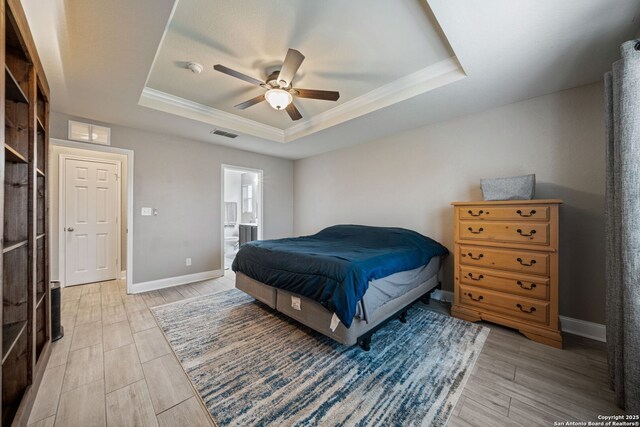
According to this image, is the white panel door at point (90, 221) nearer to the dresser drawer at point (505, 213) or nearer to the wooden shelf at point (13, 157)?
the wooden shelf at point (13, 157)

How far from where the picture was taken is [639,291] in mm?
1329

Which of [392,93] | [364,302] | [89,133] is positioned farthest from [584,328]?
[89,133]

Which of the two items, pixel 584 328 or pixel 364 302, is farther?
pixel 584 328

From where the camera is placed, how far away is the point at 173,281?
12.7 ft

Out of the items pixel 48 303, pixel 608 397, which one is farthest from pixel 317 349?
pixel 48 303

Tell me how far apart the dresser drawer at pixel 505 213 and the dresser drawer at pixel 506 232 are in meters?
0.05

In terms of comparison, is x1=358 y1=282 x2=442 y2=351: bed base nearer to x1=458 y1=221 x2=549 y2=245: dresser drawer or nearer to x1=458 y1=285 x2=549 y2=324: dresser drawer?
x1=458 y1=285 x2=549 y2=324: dresser drawer

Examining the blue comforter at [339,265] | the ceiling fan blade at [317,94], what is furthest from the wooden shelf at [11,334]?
the ceiling fan blade at [317,94]

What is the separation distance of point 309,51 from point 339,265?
191cm

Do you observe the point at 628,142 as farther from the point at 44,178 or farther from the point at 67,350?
the point at 67,350

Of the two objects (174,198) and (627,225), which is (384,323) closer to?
(627,225)

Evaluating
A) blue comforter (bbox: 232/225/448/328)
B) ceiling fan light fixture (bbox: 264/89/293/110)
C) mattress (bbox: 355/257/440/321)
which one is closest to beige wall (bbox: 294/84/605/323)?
blue comforter (bbox: 232/225/448/328)

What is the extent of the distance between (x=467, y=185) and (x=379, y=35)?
208 cm

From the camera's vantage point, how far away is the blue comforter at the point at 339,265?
6.21ft
